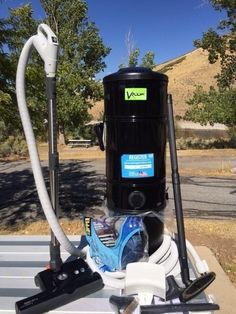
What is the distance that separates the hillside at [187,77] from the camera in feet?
197

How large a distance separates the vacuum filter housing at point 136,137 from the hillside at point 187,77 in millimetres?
49315

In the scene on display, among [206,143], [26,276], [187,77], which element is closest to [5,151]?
[206,143]

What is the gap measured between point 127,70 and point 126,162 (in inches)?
24.5

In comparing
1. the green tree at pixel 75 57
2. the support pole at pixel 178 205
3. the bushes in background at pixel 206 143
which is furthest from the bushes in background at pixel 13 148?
the support pole at pixel 178 205

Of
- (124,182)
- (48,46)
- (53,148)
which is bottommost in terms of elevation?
(124,182)

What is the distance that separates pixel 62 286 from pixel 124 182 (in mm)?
832

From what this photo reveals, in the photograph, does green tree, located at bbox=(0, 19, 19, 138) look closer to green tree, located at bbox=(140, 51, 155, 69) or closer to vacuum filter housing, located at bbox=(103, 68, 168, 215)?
vacuum filter housing, located at bbox=(103, 68, 168, 215)

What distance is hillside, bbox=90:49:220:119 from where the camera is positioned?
60156 millimetres

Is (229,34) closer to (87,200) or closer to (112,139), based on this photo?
(87,200)

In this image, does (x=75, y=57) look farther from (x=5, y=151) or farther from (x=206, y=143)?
(x=206, y=143)

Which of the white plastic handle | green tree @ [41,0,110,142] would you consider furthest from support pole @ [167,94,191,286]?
green tree @ [41,0,110,142]

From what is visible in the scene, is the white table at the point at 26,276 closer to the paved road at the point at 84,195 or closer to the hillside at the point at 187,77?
the paved road at the point at 84,195

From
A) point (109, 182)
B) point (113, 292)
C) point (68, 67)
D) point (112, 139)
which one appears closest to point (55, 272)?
point (113, 292)

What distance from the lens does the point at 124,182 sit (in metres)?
2.87
